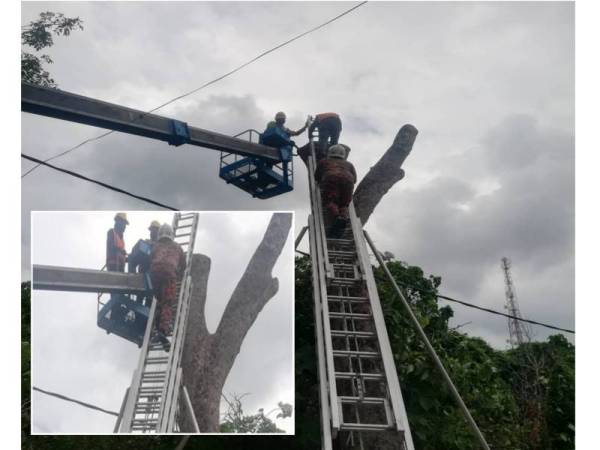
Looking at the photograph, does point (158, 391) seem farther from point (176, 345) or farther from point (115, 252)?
point (115, 252)

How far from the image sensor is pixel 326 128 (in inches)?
364

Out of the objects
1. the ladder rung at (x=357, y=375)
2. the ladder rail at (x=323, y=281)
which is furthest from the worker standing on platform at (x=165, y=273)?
the ladder rung at (x=357, y=375)

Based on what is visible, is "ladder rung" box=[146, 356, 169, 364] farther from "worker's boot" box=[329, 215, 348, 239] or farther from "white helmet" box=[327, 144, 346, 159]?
"white helmet" box=[327, 144, 346, 159]

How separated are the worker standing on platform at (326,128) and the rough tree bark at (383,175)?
1324 millimetres

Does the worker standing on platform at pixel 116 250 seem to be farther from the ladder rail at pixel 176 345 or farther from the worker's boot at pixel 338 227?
the worker's boot at pixel 338 227

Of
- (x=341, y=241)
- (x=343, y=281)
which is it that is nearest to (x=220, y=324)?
(x=341, y=241)

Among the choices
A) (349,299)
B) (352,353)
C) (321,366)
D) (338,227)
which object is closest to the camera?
(321,366)

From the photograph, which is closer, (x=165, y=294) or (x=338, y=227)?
(x=338, y=227)

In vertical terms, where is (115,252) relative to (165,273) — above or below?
Answer: above

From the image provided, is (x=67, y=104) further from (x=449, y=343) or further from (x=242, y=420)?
(x=449, y=343)

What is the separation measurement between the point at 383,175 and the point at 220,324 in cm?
335

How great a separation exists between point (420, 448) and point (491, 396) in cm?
224

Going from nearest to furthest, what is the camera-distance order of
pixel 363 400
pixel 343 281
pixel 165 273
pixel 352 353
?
1. pixel 363 400
2. pixel 352 353
3. pixel 343 281
4. pixel 165 273

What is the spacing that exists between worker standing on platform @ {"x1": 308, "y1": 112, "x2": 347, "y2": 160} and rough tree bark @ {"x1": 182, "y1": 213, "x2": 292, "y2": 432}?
141 cm
